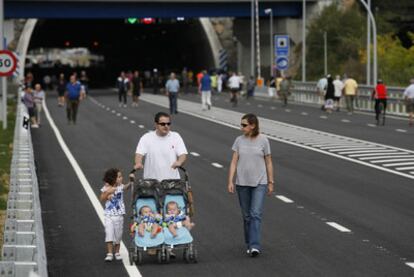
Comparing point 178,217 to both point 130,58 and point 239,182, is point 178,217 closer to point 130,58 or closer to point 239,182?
point 239,182

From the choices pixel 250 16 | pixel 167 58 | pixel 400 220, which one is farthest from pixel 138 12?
pixel 400 220

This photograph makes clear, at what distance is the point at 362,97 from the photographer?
5750 centimetres

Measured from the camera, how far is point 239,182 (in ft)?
45.7

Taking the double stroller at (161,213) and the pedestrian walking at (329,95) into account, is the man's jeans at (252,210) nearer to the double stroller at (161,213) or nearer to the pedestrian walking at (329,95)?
the double stroller at (161,213)

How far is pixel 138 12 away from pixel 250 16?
1079cm

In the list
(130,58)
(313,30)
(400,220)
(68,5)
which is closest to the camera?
(400,220)

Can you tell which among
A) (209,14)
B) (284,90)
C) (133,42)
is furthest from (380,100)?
(133,42)

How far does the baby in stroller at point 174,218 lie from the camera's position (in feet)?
43.2

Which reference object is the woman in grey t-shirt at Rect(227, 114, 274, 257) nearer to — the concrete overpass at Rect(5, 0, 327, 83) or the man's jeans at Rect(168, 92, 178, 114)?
the man's jeans at Rect(168, 92, 178, 114)

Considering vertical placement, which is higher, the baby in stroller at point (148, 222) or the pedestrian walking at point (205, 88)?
the baby in stroller at point (148, 222)

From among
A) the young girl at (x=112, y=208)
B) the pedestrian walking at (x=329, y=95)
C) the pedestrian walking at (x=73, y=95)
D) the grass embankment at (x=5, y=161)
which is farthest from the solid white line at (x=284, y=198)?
the pedestrian walking at (x=329, y=95)

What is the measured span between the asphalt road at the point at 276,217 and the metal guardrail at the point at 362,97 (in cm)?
1731

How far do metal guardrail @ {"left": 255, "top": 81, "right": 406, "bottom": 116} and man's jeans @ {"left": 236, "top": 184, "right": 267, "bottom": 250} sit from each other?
1472 inches

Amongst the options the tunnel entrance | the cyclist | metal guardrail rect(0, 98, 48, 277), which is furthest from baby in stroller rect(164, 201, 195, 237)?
the tunnel entrance
